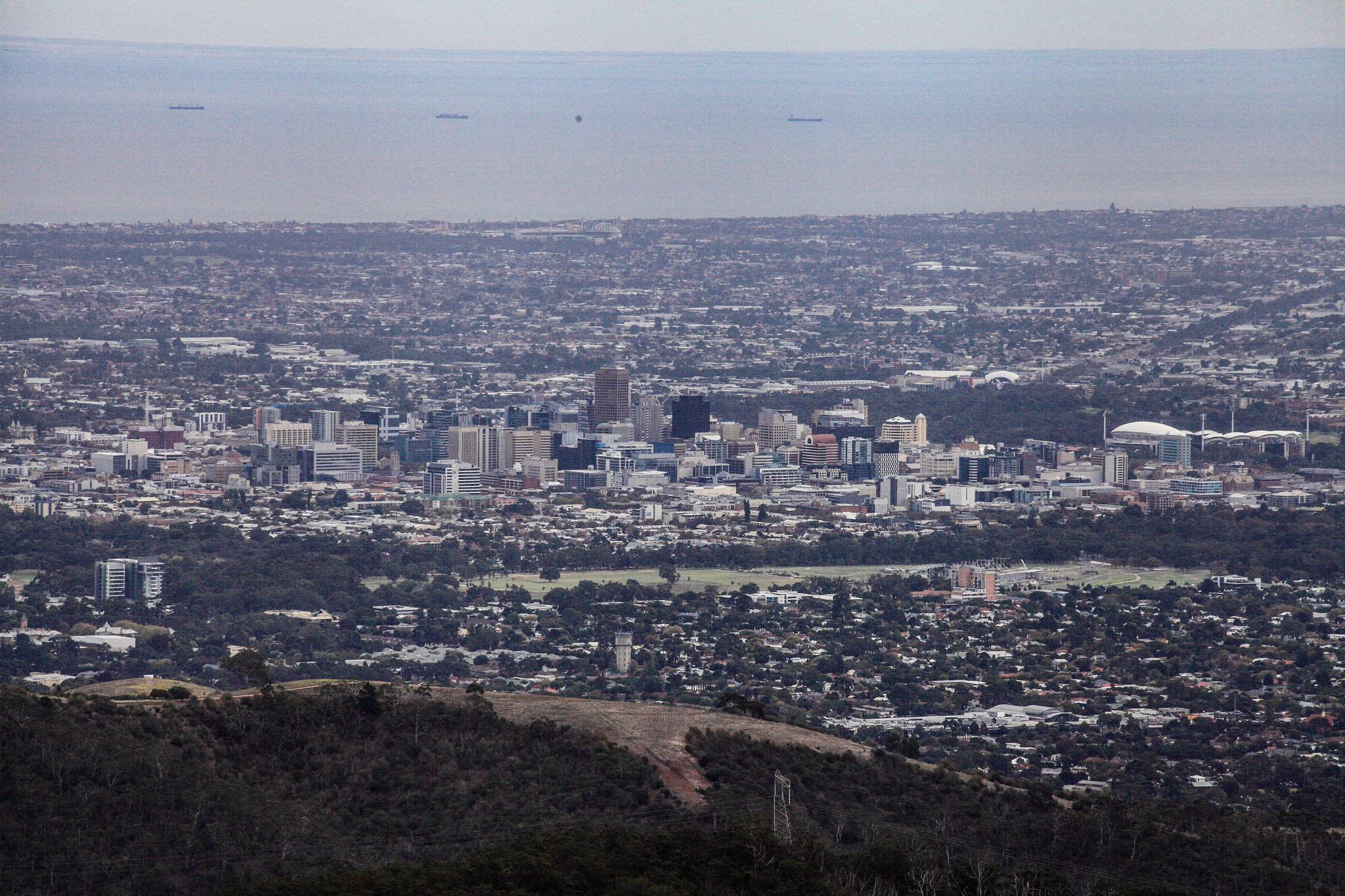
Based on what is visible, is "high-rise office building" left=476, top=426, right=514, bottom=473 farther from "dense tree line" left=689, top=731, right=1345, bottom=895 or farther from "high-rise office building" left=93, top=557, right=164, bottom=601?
"dense tree line" left=689, top=731, right=1345, bottom=895

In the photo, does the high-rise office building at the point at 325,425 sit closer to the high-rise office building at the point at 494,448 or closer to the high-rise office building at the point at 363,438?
the high-rise office building at the point at 363,438

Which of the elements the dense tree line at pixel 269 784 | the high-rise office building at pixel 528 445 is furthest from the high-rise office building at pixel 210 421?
the dense tree line at pixel 269 784

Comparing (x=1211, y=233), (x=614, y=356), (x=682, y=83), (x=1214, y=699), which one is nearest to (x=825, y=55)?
(x=682, y=83)

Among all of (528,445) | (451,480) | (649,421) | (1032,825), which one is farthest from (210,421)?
(1032,825)

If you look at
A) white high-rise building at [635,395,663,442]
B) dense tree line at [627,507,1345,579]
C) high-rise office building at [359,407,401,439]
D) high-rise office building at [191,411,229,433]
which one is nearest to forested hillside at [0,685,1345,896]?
dense tree line at [627,507,1345,579]

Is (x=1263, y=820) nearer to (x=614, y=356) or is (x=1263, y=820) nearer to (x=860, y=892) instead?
(x=860, y=892)

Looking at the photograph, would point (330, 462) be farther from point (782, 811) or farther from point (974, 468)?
point (782, 811)
